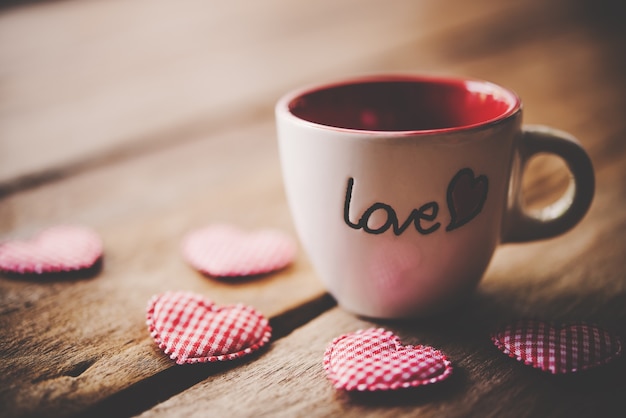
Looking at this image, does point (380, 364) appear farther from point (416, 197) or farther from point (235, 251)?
point (235, 251)

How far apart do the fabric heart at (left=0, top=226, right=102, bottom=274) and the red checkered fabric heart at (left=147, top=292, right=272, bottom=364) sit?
0.12 metres

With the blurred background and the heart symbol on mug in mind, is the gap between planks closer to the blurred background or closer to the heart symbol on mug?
the heart symbol on mug

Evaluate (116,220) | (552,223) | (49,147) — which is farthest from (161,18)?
(552,223)

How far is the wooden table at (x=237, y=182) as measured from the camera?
1.37 feet

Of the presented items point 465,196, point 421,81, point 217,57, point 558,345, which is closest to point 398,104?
point 421,81

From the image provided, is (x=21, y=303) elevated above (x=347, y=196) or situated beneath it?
situated beneath

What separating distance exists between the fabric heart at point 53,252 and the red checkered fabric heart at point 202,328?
12cm

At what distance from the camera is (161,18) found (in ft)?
3.99

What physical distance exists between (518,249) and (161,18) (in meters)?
0.91

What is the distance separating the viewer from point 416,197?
1.46ft

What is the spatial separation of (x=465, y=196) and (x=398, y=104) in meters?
0.18

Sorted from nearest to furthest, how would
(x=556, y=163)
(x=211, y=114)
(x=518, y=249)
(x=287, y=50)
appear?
1. (x=518, y=249)
2. (x=556, y=163)
3. (x=211, y=114)
4. (x=287, y=50)

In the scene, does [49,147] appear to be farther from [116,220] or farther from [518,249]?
[518,249]

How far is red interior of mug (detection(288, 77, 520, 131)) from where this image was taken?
56 cm
